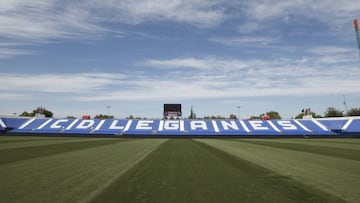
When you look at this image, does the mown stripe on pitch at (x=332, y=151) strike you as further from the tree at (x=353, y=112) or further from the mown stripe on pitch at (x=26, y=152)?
the tree at (x=353, y=112)

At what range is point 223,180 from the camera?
8.14 metres

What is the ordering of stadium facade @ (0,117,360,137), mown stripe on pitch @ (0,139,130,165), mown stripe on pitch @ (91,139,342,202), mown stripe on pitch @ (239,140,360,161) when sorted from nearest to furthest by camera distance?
mown stripe on pitch @ (91,139,342,202) < mown stripe on pitch @ (0,139,130,165) < mown stripe on pitch @ (239,140,360,161) < stadium facade @ (0,117,360,137)

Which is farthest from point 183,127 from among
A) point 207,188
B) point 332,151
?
point 207,188

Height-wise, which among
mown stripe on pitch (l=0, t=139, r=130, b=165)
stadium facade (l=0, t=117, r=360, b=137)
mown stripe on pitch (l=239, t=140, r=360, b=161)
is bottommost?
mown stripe on pitch (l=239, t=140, r=360, b=161)

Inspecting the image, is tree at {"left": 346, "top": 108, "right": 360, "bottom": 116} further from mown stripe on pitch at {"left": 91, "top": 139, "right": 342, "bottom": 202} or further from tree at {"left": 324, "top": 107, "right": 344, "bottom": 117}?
mown stripe on pitch at {"left": 91, "top": 139, "right": 342, "bottom": 202}

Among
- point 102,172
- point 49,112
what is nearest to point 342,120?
point 102,172

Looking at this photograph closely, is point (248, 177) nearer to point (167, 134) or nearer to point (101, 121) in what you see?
point (167, 134)

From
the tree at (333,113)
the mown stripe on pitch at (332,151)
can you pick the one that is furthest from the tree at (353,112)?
the mown stripe on pitch at (332,151)

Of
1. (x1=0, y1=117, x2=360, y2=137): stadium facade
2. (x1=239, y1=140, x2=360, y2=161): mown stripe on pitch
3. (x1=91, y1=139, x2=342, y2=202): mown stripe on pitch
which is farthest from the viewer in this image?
(x1=0, y1=117, x2=360, y2=137): stadium facade

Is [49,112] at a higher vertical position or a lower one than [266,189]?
higher

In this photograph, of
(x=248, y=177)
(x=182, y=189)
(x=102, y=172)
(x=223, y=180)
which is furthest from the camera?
(x=102, y=172)

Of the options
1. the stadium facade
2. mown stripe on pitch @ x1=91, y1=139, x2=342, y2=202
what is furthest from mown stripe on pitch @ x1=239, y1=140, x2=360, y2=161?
the stadium facade

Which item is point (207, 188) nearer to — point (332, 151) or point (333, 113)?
point (332, 151)

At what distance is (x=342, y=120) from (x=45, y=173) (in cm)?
6380
